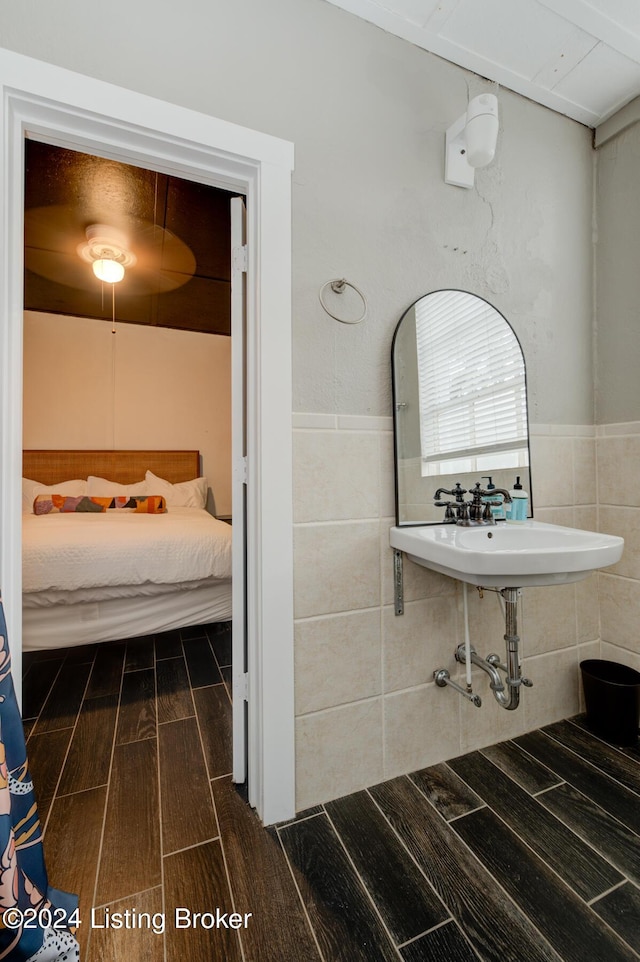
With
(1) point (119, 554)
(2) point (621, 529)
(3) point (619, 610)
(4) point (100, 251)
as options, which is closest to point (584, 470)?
(2) point (621, 529)

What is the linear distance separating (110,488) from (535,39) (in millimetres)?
4065

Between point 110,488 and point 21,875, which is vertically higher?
point 110,488

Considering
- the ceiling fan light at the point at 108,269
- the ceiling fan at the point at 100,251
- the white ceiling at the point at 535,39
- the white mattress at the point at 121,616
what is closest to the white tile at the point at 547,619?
the white mattress at the point at 121,616

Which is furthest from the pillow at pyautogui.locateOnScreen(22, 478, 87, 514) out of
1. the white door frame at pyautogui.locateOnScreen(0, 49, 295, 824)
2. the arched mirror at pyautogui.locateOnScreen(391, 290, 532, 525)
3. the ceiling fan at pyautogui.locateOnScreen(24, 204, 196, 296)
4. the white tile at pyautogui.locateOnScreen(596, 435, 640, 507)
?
the white tile at pyautogui.locateOnScreen(596, 435, 640, 507)

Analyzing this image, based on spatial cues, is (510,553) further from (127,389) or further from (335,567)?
(127,389)

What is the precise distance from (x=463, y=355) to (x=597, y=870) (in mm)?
1628

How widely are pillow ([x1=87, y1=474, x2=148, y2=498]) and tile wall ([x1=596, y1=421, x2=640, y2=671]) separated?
3.64 meters

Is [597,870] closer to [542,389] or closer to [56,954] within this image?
[56,954]

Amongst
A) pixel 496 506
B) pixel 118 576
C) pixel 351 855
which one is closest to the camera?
pixel 351 855

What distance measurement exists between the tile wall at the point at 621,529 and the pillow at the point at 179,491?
3.44 meters

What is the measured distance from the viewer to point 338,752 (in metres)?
1.42

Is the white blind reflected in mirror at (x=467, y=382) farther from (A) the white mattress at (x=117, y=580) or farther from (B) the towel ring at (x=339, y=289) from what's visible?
(A) the white mattress at (x=117, y=580)

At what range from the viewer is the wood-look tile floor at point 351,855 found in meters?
1.00

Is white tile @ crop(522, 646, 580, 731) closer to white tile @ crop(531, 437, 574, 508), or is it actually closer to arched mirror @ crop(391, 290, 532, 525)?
white tile @ crop(531, 437, 574, 508)
